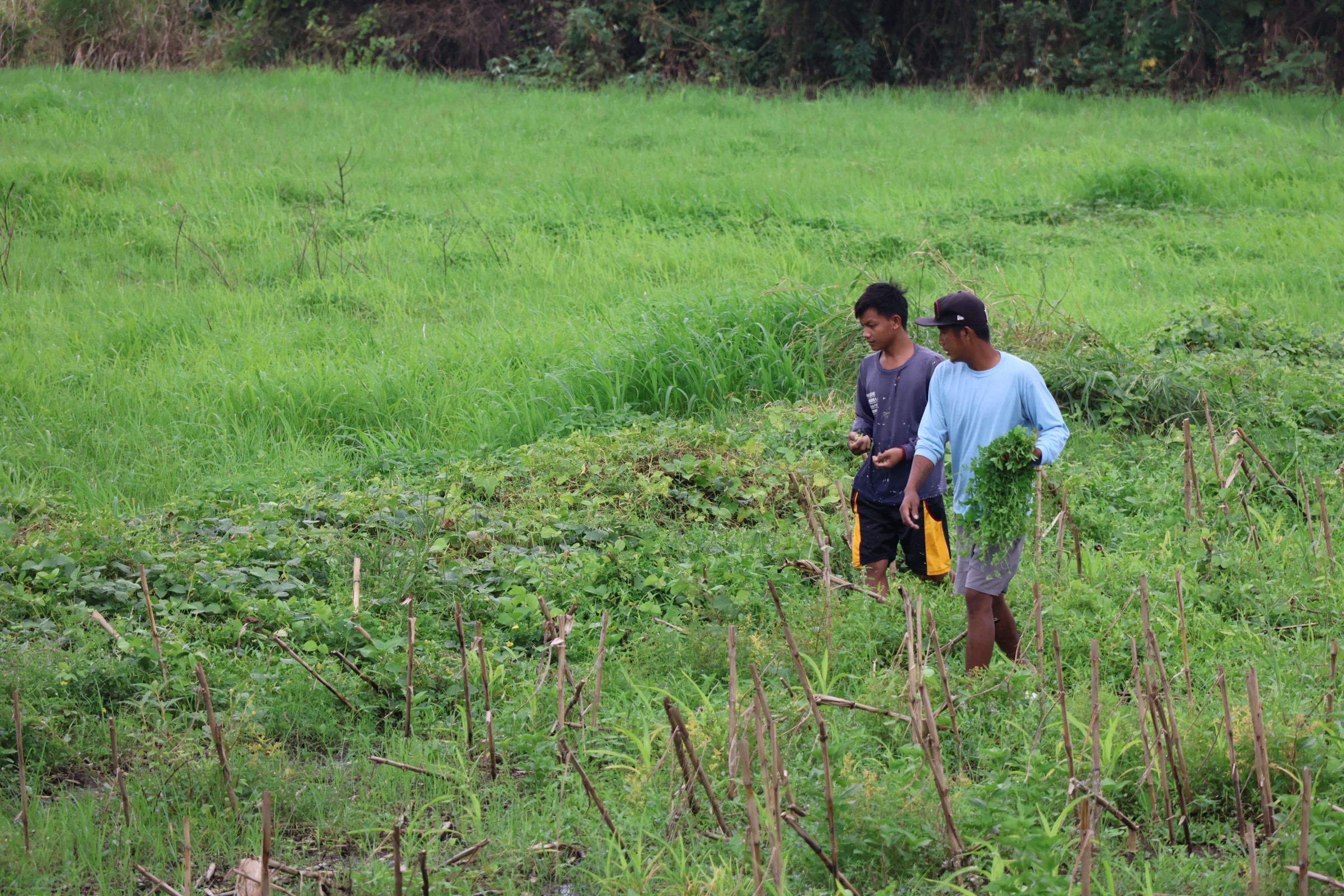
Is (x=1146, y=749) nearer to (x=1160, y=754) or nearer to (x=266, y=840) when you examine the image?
(x=1160, y=754)

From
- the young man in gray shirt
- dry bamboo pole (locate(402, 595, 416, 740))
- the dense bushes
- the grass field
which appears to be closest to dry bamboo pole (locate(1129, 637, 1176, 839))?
the grass field

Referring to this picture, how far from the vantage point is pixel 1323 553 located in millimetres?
4852

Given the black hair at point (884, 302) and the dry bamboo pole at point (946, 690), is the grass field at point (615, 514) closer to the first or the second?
the dry bamboo pole at point (946, 690)

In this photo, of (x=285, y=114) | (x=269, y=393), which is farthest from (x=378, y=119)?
(x=269, y=393)

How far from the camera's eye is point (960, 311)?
378 centimetres

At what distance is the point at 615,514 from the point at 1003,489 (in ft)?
7.32

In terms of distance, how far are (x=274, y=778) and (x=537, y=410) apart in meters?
3.58

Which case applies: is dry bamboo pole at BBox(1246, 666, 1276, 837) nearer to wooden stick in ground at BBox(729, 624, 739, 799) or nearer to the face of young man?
wooden stick in ground at BBox(729, 624, 739, 799)

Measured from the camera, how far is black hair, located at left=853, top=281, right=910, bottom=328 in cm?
450

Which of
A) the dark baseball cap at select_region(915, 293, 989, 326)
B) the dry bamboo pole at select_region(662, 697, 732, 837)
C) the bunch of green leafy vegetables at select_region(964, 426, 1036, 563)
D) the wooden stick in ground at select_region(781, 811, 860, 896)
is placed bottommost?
the wooden stick in ground at select_region(781, 811, 860, 896)

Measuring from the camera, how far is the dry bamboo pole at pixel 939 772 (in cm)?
258

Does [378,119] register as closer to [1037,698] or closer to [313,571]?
[313,571]

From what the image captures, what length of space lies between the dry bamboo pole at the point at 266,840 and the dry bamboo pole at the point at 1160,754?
1820mm

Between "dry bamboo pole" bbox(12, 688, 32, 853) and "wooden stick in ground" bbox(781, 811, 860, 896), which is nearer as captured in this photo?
"wooden stick in ground" bbox(781, 811, 860, 896)
